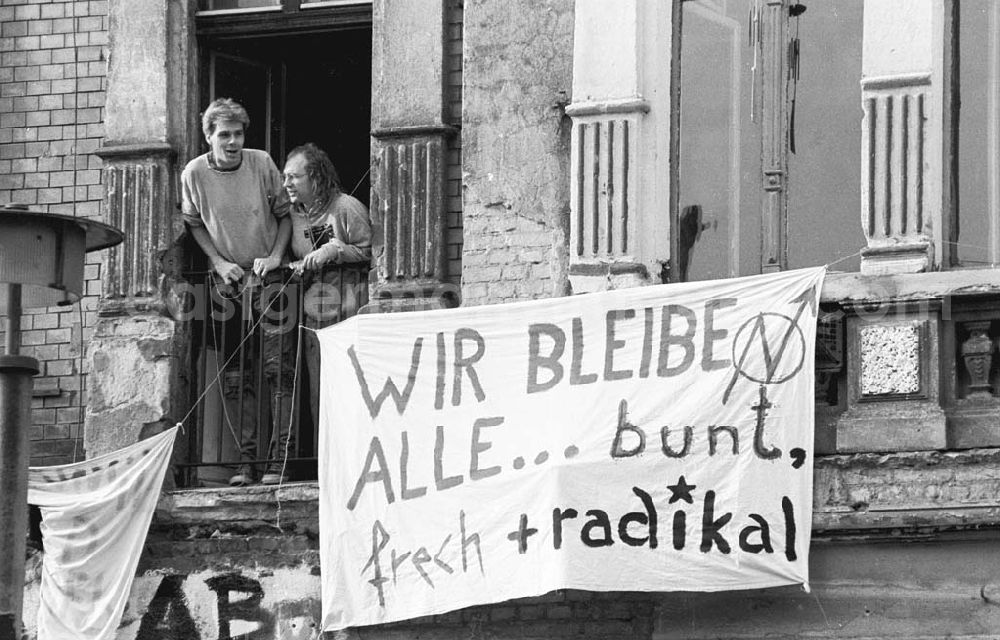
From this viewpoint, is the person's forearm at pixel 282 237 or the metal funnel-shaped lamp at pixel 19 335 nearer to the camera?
the metal funnel-shaped lamp at pixel 19 335

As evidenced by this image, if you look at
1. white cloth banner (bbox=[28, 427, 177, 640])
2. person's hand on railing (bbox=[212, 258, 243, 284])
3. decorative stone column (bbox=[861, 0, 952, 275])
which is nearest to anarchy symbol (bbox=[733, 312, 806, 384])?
decorative stone column (bbox=[861, 0, 952, 275])

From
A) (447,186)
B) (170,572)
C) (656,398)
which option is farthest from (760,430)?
(170,572)

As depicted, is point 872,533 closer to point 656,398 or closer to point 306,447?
point 656,398

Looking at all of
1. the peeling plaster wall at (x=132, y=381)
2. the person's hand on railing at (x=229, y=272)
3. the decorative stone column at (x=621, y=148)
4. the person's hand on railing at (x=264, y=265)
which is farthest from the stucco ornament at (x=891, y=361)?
the peeling plaster wall at (x=132, y=381)

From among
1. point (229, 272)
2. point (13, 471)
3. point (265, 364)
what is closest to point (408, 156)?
point (229, 272)

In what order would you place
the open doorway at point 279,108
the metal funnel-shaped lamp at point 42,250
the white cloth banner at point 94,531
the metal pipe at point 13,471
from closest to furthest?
the metal pipe at point 13,471 < the metal funnel-shaped lamp at point 42,250 < the white cloth banner at point 94,531 < the open doorway at point 279,108

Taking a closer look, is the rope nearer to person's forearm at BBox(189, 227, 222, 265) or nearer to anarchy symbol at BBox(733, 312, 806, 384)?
person's forearm at BBox(189, 227, 222, 265)

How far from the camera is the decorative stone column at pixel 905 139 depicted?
10.9m

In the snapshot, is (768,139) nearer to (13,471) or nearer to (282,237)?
(282,237)

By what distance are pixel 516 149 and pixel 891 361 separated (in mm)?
2136

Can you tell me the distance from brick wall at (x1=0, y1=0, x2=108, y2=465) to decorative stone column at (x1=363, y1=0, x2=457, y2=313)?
1528 mm

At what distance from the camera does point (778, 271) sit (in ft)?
37.0

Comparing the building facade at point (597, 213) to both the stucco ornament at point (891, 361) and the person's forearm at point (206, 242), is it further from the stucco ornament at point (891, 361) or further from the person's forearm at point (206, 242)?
the person's forearm at point (206, 242)

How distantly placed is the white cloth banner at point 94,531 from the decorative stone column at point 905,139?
3.48 metres
